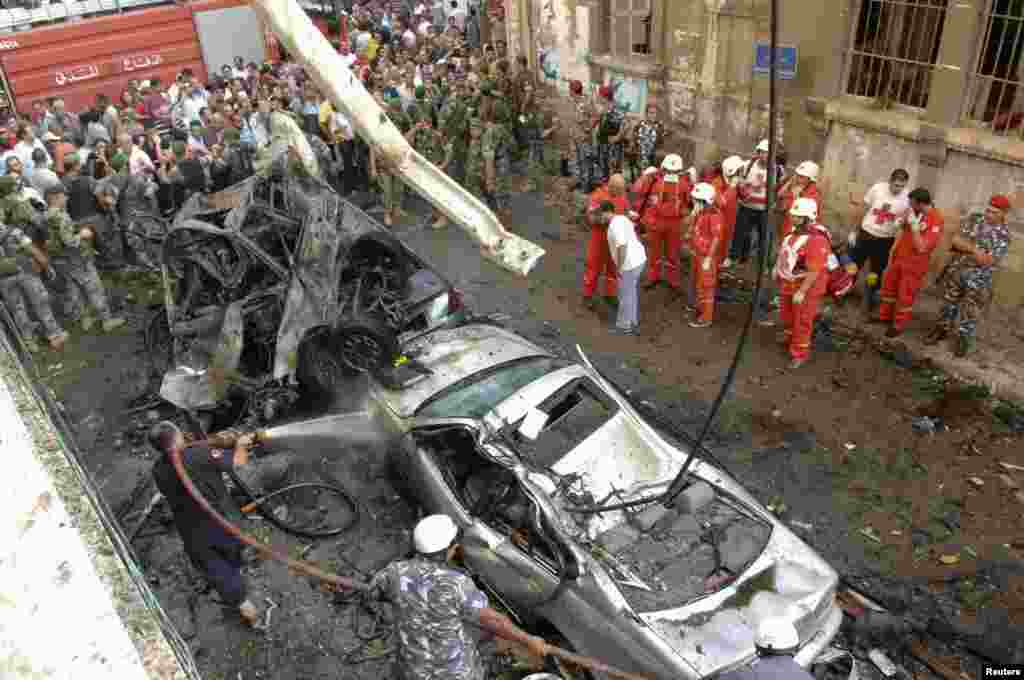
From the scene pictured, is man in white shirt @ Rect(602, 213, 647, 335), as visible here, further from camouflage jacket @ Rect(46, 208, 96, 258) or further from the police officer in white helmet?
camouflage jacket @ Rect(46, 208, 96, 258)

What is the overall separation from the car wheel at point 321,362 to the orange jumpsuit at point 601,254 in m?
3.58

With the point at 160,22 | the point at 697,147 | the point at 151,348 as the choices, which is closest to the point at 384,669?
the point at 151,348

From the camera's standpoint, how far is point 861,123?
369 inches

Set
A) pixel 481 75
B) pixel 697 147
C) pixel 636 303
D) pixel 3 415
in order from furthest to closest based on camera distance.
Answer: pixel 481 75 → pixel 697 147 → pixel 636 303 → pixel 3 415

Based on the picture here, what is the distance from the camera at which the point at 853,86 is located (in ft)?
31.9

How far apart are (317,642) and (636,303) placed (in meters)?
5.05

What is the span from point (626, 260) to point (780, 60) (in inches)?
148

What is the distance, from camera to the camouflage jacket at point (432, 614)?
4.01m

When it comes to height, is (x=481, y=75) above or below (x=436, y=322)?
above

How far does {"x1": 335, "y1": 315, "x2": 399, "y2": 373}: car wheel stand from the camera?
647 cm

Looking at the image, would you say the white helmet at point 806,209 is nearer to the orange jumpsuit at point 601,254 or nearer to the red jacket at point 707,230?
the red jacket at point 707,230

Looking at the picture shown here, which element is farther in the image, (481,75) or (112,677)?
(481,75)

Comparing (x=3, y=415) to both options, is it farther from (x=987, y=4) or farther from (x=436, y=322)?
(x=987, y=4)

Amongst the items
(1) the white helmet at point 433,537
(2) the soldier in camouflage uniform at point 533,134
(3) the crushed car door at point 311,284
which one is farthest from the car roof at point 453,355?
(2) the soldier in camouflage uniform at point 533,134
